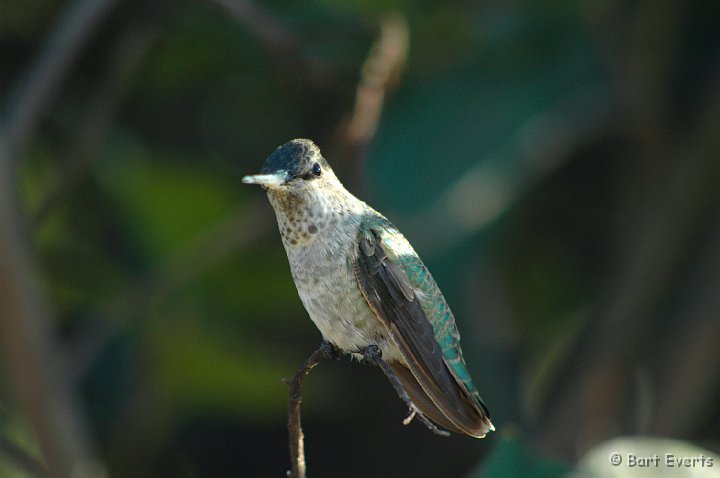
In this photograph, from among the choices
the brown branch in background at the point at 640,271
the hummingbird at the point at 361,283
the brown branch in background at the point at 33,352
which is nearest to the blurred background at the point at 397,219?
the brown branch in background at the point at 640,271

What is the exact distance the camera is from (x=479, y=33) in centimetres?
365

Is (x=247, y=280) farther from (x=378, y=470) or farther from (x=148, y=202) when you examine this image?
(x=378, y=470)

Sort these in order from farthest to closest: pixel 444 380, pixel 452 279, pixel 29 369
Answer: pixel 452 279 → pixel 29 369 → pixel 444 380

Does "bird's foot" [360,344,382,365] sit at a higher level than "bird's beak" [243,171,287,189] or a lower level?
lower

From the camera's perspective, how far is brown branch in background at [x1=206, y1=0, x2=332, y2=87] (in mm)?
2775

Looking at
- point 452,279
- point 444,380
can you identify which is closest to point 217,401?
point 452,279

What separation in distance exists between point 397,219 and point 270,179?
1.72 metres

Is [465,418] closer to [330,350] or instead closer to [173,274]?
[330,350]

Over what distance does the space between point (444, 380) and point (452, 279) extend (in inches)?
64.1

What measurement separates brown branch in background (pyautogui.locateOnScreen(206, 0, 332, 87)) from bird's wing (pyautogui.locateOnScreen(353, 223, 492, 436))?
121 cm

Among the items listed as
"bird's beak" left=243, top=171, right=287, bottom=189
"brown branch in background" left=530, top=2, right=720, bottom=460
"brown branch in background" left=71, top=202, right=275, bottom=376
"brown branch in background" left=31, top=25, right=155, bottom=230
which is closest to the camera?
"bird's beak" left=243, top=171, right=287, bottom=189

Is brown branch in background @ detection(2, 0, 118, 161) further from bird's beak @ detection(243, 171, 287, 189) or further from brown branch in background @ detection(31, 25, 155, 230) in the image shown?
bird's beak @ detection(243, 171, 287, 189)

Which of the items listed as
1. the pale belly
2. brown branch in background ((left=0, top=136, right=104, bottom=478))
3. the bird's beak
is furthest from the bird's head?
brown branch in background ((left=0, top=136, right=104, bottom=478))

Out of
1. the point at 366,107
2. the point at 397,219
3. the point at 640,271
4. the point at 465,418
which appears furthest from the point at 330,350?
the point at 640,271
